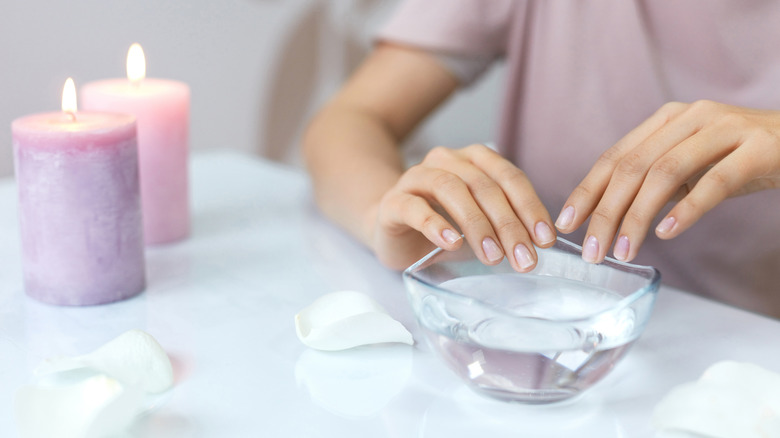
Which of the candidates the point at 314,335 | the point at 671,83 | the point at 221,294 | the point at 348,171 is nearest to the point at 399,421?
the point at 314,335

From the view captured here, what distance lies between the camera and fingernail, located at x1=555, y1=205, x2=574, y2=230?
20.0 inches

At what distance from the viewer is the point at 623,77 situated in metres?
0.83

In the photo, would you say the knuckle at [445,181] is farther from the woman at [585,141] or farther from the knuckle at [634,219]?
the knuckle at [634,219]

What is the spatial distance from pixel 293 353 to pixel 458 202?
154mm

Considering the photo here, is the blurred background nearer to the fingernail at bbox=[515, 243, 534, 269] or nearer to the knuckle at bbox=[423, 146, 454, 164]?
the knuckle at bbox=[423, 146, 454, 164]

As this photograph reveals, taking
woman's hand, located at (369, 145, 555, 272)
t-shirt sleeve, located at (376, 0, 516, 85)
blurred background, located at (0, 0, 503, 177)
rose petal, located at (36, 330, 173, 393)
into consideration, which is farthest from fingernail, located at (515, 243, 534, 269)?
blurred background, located at (0, 0, 503, 177)

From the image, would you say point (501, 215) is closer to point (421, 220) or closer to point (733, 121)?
point (421, 220)

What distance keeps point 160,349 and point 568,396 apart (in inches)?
9.1

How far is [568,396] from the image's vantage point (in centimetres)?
42

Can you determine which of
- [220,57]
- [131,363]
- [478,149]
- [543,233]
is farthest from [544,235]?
[220,57]

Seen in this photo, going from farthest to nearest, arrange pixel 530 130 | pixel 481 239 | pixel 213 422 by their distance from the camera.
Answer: pixel 530 130 < pixel 481 239 < pixel 213 422

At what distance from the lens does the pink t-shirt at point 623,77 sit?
0.75 metres

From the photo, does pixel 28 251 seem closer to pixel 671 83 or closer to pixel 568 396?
pixel 568 396

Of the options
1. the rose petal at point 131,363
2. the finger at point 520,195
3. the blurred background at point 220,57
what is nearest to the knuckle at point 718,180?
the finger at point 520,195
